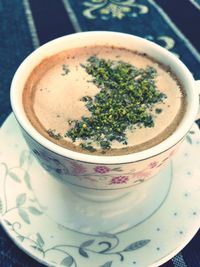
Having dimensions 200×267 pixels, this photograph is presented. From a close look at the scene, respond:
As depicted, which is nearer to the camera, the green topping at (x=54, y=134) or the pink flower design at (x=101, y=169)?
the pink flower design at (x=101, y=169)

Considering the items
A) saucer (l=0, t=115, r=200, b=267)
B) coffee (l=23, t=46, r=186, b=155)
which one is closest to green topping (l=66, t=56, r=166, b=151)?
coffee (l=23, t=46, r=186, b=155)

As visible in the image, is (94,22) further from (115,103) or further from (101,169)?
(101,169)

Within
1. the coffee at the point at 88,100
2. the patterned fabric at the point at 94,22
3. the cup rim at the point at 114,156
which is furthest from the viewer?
the patterned fabric at the point at 94,22

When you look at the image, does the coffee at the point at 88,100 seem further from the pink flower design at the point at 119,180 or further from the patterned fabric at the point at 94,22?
the patterned fabric at the point at 94,22

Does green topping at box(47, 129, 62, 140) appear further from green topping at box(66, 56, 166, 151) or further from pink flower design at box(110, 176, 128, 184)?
pink flower design at box(110, 176, 128, 184)

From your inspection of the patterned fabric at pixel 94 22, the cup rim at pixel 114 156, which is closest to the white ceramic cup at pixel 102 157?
the cup rim at pixel 114 156

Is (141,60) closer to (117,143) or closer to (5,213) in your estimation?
(117,143)
